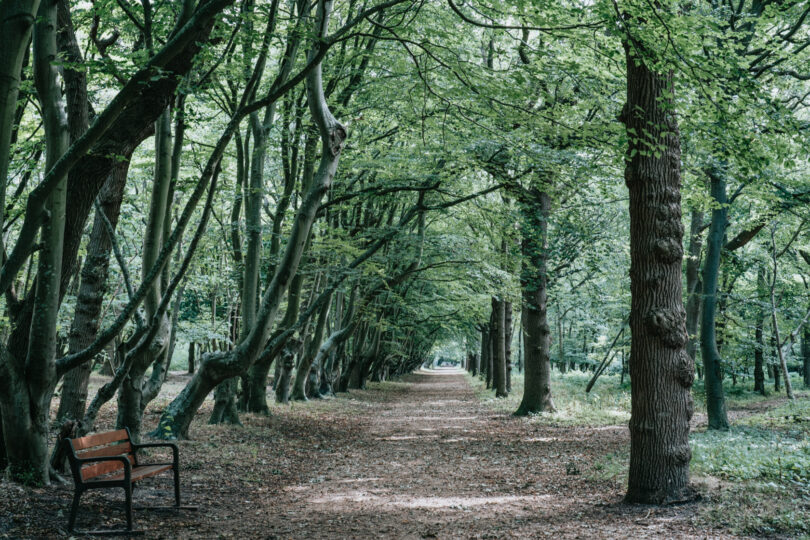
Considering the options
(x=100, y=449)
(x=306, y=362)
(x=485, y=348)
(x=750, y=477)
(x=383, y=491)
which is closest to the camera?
(x=100, y=449)

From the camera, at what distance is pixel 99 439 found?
5.36 meters

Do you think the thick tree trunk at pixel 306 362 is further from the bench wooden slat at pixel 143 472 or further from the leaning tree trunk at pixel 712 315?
the bench wooden slat at pixel 143 472

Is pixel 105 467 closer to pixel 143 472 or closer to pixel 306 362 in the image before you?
pixel 143 472

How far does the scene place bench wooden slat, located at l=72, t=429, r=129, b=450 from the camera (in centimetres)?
496

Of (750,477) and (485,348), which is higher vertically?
(485,348)

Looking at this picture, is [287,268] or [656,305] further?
[287,268]

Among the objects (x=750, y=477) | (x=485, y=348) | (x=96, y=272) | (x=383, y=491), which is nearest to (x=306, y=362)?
(x=383, y=491)

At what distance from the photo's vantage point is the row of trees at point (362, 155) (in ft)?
17.5

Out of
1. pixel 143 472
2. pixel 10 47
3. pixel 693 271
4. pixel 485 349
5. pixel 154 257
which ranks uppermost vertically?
pixel 10 47

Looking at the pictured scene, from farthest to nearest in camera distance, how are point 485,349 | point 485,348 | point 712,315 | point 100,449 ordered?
point 485,349 → point 485,348 → point 712,315 → point 100,449

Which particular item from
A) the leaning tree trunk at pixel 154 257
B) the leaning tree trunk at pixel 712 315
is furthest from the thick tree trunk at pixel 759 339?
the leaning tree trunk at pixel 154 257

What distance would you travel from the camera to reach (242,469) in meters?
8.34

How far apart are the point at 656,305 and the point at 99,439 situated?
19.1 feet

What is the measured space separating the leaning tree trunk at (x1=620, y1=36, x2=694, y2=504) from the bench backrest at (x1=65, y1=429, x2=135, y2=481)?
17.5ft
